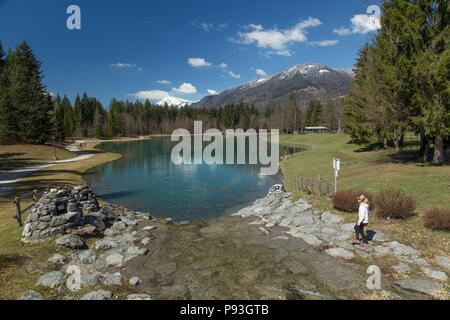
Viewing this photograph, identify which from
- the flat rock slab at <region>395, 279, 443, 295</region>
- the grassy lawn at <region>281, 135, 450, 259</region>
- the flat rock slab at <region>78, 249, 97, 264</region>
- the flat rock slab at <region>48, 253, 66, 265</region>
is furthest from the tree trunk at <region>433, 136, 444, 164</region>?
the flat rock slab at <region>48, 253, 66, 265</region>

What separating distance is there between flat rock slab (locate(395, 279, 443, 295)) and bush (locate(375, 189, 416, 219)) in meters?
6.95

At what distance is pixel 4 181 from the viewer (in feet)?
125

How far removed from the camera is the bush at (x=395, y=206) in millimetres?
17875

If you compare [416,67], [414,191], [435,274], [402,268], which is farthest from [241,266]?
[416,67]

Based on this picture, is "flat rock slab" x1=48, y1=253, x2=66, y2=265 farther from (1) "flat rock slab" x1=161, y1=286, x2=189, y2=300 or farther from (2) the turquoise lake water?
(2) the turquoise lake water

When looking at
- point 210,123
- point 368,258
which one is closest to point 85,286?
point 368,258

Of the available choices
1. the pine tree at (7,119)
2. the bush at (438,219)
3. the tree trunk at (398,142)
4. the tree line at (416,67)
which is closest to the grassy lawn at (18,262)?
the bush at (438,219)

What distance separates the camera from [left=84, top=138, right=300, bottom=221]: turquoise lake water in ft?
97.7

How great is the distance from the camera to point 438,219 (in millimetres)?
15727

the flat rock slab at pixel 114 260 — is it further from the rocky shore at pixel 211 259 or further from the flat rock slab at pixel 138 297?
the flat rock slab at pixel 138 297

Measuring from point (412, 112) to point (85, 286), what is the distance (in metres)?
31.1

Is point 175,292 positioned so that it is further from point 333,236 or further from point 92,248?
point 333,236
